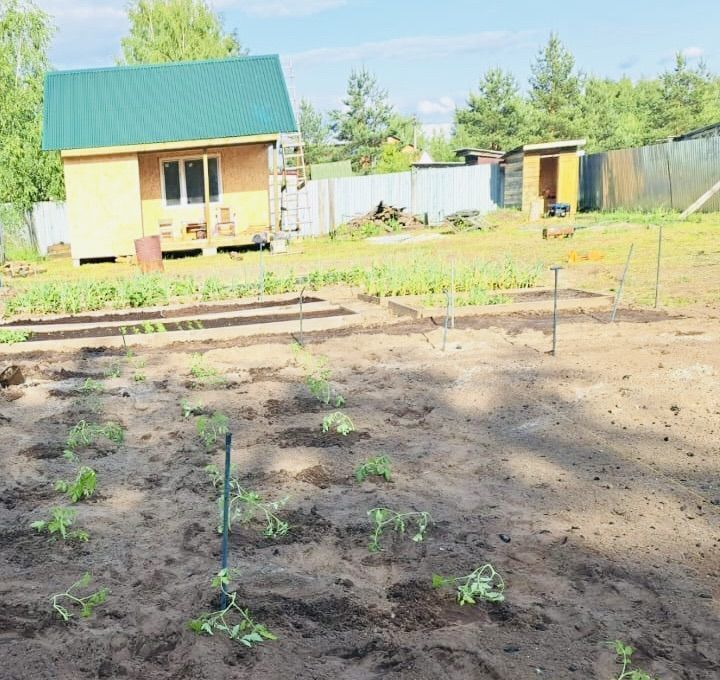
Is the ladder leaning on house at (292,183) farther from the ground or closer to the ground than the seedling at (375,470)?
farther from the ground

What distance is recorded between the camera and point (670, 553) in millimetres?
3510

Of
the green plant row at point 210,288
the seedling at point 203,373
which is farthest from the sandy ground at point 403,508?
the green plant row at point 210,288

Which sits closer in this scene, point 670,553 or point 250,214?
point 670,553

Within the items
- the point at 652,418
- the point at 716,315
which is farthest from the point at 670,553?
the point at 716,315

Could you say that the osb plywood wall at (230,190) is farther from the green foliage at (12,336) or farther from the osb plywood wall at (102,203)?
the green foliage at (12,336)

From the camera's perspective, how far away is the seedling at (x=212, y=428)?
513 cm

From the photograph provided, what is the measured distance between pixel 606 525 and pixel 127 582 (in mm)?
2198

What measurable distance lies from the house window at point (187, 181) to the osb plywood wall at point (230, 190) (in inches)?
5.3

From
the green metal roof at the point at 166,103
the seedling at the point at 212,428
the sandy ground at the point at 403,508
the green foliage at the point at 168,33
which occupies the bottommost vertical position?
the sandy ground at the point at 403,508

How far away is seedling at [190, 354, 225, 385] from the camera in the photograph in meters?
6.76

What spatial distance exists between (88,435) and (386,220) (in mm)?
19150

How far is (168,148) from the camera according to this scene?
19.0 metres

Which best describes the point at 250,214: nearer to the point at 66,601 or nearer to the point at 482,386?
the point at 482,386

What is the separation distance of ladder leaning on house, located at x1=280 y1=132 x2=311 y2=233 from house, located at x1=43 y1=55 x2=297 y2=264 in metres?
0.45
